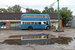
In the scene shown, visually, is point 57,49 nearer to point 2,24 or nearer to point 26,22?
point 26,22

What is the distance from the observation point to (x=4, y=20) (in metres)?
29.5

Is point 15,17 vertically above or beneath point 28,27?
above

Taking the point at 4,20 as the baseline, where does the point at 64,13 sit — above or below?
above

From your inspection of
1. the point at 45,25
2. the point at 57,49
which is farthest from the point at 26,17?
the point at 57,49

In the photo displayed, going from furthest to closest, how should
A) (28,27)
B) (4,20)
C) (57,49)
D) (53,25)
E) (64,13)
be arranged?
(64,13), (53,25), (4,20), (28,27), (57,49)

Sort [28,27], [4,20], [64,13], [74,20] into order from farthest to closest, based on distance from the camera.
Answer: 1. [74,20]
2. [64,13]
3. [4,20]
4. [28,27]

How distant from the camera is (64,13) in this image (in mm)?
42906

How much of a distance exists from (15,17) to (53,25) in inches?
502

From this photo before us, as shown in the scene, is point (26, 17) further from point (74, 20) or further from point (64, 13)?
point (74, 20)

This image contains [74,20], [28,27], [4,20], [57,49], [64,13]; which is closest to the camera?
[57,49]

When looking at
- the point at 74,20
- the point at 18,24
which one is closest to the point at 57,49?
the point at 18,24

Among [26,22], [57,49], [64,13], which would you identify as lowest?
[57,49]

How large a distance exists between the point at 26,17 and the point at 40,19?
373 cm

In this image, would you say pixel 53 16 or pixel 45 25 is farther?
pixel 53 16
